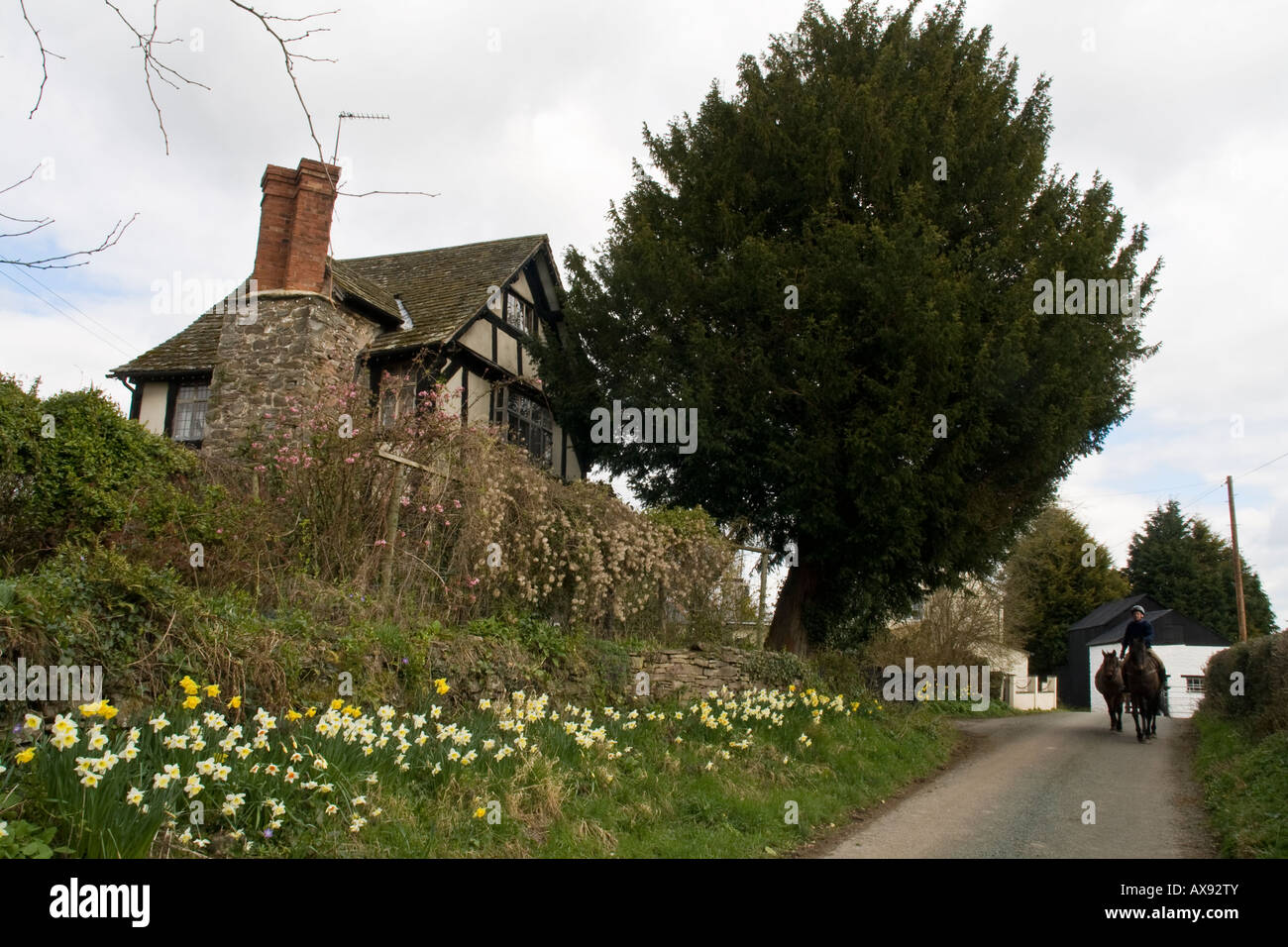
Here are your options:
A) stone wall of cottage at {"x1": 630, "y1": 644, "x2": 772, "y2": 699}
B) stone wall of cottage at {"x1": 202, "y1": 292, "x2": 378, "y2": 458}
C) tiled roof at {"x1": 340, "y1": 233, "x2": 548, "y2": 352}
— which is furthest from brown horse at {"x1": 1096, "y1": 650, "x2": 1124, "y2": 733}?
stone wall of cottage at {"x1": 202, "y1": 292, "x2": 378, "y2": 458}

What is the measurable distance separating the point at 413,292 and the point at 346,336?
368 cm

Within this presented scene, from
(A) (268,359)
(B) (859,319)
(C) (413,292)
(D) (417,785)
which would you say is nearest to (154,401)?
(A) (268,359)

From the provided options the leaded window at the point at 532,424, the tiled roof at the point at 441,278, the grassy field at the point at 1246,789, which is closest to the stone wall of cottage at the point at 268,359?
the tiled roof at the point at 441,278

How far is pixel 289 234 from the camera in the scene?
1545 centimetres

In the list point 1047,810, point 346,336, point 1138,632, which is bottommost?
point 1047,810

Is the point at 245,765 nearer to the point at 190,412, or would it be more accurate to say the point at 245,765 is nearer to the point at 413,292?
the point at 190,412

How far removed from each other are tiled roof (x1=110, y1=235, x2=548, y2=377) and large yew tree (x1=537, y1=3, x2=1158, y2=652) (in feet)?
7.66

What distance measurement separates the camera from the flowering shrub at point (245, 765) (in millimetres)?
3994

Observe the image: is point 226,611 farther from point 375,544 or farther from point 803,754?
point 803,754

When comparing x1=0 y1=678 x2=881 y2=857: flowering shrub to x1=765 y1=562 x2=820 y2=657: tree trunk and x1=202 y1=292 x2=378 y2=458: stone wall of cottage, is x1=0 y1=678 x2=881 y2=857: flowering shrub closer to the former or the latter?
x1=765 y1=562 x2=820 y2=657: tree trunk

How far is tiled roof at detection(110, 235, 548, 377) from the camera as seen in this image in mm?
16891

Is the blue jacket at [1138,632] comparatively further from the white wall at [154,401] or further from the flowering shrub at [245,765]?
the white wall at [154,401]

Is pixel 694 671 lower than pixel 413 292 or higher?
lower
